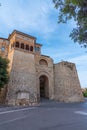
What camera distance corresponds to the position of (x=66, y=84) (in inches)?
956

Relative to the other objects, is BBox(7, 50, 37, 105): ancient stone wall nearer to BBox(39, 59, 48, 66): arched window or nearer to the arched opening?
BBox(39, 59, 48, 66): arched window

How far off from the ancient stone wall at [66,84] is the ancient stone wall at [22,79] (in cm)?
579

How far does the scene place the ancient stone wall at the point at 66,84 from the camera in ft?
77.2

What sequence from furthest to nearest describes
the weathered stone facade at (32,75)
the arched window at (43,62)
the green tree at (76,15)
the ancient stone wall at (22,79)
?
the arched window at (43,62)
the weathered stone facade at (32,75)
the ancient stone wall at (22,79)
the green tree at (76,15)

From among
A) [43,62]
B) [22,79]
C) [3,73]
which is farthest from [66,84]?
[3,73]

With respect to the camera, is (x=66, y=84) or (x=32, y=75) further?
(x=66, y=84)

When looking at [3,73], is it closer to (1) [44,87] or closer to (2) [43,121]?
(2) [43,121]

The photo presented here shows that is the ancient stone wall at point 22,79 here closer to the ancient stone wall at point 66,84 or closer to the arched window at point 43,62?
the arched window at point 43,62

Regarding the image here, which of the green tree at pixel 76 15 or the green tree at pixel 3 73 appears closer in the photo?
the green tree at pixel 76 15

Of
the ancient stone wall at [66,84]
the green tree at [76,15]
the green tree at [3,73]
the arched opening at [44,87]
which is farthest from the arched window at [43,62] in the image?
the green tree at [76,15]

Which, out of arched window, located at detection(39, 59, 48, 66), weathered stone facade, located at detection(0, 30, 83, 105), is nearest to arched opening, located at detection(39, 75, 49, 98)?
weathered stone facade, located at detection(0, 30, 83, 105)

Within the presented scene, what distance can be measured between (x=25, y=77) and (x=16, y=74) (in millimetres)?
1434

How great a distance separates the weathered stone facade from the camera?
1800cm

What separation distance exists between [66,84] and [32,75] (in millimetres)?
7620
